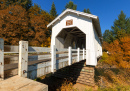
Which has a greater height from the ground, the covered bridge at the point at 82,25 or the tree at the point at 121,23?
the tree at the point at 121,23

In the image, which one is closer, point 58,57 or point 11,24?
point 58,57

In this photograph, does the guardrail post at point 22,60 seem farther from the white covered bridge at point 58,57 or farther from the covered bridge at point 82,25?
the covered bridge at point 82,25

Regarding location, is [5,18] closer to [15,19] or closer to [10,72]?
[15,19]

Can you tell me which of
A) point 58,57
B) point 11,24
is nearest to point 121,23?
point 58,57

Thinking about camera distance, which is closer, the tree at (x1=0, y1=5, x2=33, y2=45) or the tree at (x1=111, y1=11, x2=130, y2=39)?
the tree at (x1=0, y1=5, x2=33, y2=45)

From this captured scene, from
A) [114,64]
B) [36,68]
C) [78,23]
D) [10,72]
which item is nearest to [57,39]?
[78,23]

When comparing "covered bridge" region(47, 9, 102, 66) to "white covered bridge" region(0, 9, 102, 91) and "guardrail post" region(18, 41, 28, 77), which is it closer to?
"white covered bridge" region(0, 9, 102, 91)

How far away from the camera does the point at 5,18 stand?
37.3 ft

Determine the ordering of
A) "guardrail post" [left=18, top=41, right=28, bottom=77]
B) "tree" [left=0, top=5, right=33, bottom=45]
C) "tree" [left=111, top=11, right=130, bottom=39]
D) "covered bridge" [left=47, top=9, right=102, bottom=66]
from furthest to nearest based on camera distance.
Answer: "tree" [left=111, top=11, right=130, bottom=39], "tree" [left=0, top=5, right=33, bottom=45], "covered bridge" [left=47, top=9, right=102, bottom=66], "guardrail post" [left=18, top=41, right=28, bottom=77]

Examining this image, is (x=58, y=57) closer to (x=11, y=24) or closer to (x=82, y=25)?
(x=82, y=25)

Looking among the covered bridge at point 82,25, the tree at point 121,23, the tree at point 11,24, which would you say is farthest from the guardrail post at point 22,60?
the tree at point 121,23

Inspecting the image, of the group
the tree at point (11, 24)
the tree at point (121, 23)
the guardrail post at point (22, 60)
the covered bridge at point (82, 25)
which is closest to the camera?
the guardrail post at point (22, 60)

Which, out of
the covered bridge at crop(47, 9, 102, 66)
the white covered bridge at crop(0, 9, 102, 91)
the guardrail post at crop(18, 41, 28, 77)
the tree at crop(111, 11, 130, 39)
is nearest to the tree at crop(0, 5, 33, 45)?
the white covered bridge at crop(0, 9, 102, 91)

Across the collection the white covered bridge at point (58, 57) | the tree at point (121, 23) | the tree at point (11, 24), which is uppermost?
the tree at point (121, 23)
